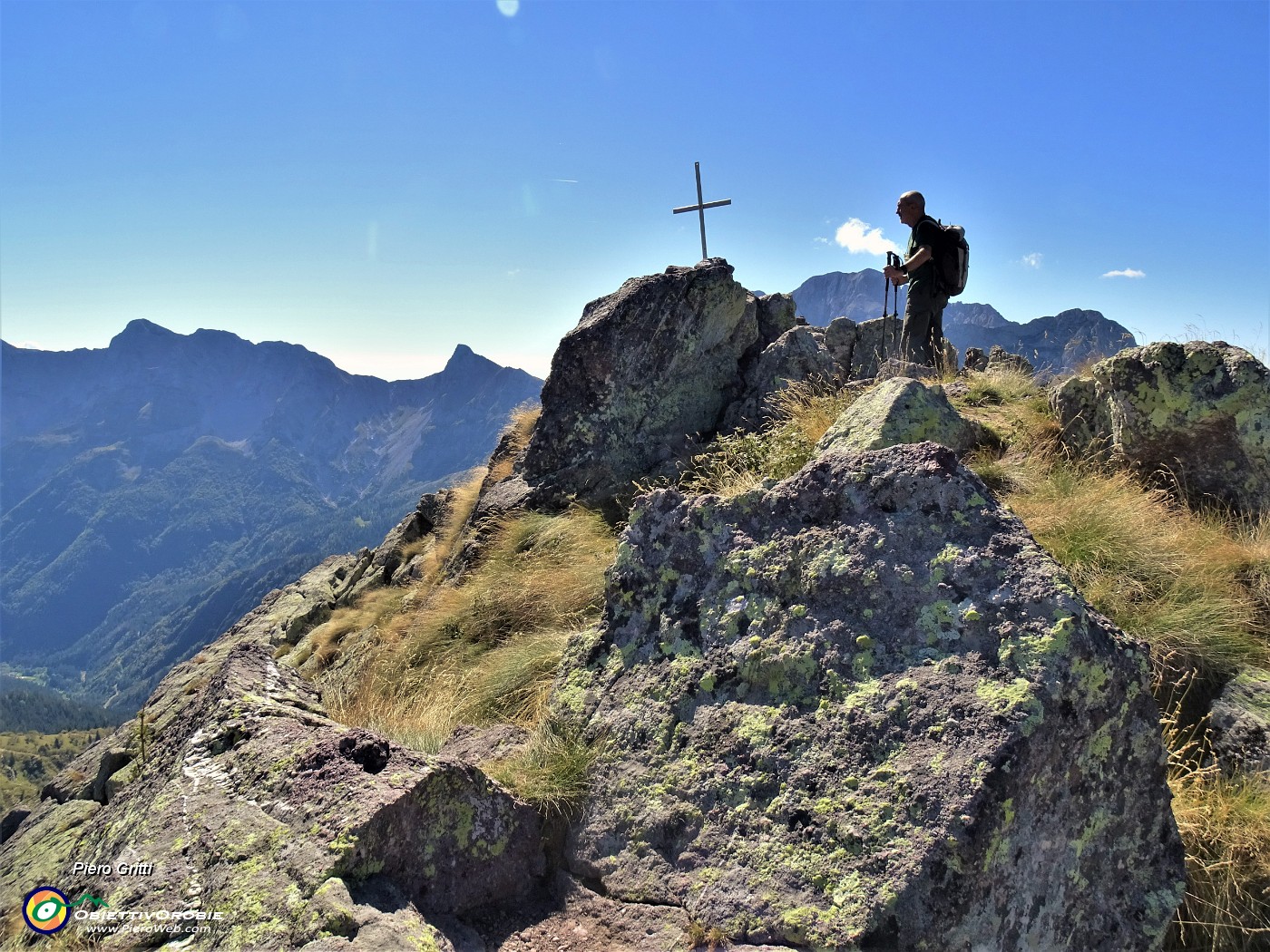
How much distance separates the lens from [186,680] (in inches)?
672

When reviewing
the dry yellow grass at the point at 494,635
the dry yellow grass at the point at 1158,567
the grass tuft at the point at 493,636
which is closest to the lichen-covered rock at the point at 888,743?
the grass tuft at the point at 493,636

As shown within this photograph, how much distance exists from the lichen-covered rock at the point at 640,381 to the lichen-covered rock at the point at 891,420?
211 inches

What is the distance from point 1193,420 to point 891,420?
3.76 meters

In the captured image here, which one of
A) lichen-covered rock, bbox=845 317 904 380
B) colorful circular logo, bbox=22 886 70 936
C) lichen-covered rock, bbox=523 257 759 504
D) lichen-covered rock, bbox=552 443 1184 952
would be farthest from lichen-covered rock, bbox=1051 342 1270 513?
colorful circular logo, bbox=22 886 70 936

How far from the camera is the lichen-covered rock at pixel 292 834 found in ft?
9.72

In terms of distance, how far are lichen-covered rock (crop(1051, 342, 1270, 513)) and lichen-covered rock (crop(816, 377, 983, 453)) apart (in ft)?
7.95

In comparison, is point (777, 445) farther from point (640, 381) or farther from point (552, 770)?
point (552, 770)

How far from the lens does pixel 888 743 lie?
3.31 meters

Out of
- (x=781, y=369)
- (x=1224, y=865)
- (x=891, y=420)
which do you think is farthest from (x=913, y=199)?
(x=1224, y=865)

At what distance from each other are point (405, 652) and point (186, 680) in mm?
11645

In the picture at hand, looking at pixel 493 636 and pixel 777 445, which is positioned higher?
pixel 777 445

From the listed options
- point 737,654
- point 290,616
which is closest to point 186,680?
point 290,616

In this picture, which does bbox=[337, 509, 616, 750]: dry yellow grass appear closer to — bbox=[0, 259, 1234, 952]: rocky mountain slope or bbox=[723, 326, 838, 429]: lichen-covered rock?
bbox=[0, 259, 1234, 952]: rocky mountain slope

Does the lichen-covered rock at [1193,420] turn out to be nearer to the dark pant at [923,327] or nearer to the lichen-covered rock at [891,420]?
the lichen-covered rock at [891,420]
